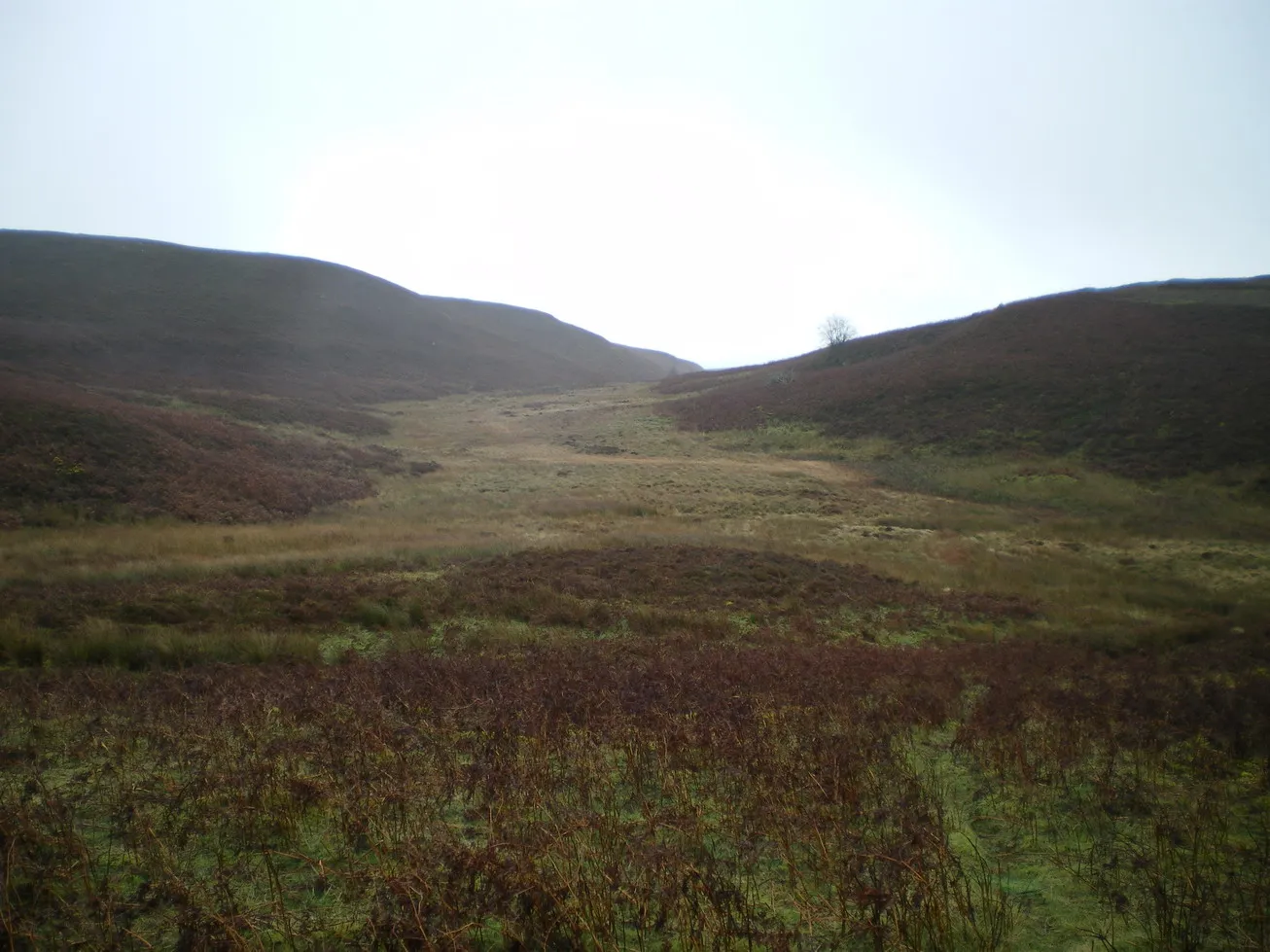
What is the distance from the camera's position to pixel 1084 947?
3154 millimetres

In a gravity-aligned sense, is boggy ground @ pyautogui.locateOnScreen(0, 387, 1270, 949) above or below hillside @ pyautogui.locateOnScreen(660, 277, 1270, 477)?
below

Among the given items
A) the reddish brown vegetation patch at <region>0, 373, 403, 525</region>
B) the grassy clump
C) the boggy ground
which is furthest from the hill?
the grassy clump

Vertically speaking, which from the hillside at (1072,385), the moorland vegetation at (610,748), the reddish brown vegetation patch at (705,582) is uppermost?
the hillside at (1072,385)

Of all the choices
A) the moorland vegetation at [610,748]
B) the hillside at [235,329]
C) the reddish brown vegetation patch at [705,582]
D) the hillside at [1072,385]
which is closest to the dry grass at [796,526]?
the moorland vegetation at [610,748]

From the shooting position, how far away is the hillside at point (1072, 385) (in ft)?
104

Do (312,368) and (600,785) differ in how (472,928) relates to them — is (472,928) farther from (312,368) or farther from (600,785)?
(312,368)

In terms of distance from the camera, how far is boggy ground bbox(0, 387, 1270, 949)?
318 centimetres

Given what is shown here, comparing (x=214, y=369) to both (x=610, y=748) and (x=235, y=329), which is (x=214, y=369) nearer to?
(x=235, y=329)

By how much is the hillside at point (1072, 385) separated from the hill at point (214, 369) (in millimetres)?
27575

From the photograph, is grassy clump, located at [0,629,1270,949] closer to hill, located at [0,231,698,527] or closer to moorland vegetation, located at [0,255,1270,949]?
moorland vegetation, located at [0,255,1270,949]

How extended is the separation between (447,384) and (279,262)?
3216 cm

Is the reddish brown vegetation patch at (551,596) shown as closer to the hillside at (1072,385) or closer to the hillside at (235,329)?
the hillside at (1072,385)

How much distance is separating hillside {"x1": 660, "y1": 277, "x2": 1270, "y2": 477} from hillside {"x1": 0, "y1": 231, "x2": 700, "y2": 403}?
32.5m

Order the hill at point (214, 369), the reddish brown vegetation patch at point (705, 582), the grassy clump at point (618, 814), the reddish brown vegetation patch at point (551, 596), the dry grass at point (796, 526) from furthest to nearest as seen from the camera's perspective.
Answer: the hill at point (214, 369) → the dry grass at point (796, 526) → the reddish brown vegetation patch at point (705, 582) → the reddish brown vegetation patch at point (551, 596) → the grassy clump at point (618, 814)
